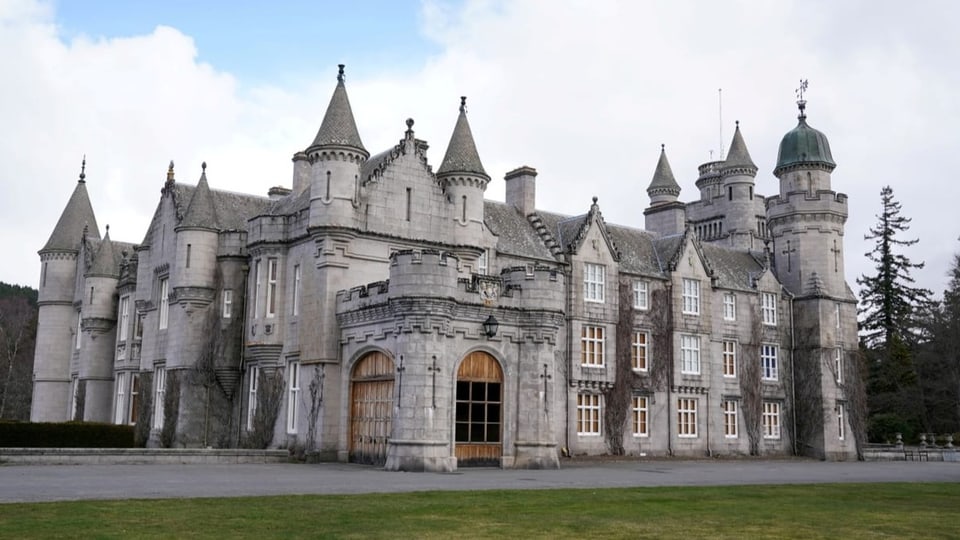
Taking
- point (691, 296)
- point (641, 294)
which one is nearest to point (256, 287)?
point (641, 294)

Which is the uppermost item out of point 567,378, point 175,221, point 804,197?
point 804,197

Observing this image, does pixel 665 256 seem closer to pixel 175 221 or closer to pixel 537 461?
pixel 537 461

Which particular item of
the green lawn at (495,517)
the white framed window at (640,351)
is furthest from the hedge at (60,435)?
the white framed window at (640,351)

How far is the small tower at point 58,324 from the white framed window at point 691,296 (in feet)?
100

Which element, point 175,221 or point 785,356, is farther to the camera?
point 785,356

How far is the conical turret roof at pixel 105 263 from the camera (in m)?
46.6

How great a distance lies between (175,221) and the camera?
129 ft

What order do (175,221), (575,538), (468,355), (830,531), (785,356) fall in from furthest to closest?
(785,356) < (175,221) < (468,355) < (830,531) < (575,538)

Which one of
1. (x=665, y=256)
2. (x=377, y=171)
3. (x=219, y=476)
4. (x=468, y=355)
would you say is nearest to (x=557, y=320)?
(x=468, y=355)

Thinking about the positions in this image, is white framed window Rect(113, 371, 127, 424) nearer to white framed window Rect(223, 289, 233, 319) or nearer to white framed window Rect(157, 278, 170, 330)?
white framed window Rect(157, 278, 170, 330)

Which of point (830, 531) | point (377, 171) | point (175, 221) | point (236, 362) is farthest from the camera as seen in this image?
point (175, 221)

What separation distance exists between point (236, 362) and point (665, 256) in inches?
837

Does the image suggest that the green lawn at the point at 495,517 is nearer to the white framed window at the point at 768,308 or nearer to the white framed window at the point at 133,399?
the white framed window at the point at 133,399

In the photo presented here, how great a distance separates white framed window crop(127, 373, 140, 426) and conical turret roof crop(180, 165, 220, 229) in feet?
31.9
